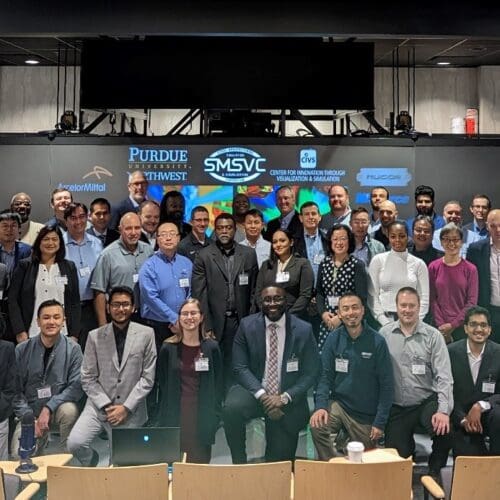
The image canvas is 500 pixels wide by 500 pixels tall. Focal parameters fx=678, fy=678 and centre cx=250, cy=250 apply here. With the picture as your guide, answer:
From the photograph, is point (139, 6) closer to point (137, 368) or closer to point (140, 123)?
point (137, 368)

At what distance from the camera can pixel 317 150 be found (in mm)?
6680

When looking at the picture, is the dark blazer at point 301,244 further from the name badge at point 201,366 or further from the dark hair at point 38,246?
the dark hair at point 38,246

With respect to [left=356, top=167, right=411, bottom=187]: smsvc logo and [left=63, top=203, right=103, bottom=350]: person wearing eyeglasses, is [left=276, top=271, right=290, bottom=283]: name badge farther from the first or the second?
[left=356, top=167, right=411, bottom=187]: smsvc logo

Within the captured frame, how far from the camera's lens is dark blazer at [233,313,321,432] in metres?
4.49

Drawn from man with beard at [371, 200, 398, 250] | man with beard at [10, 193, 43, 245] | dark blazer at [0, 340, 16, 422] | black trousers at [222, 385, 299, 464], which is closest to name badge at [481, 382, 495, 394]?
black trousers at [222, 385, 299, 464]

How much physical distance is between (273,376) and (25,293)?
1.89 meters

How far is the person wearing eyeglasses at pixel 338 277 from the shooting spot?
16.4ft

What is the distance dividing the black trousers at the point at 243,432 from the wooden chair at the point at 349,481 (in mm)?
1553

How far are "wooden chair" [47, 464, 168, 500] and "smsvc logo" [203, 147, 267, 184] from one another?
416 centimetres

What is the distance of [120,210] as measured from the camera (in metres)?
6.30

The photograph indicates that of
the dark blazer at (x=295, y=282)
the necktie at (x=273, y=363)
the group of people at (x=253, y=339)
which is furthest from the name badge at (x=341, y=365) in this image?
the dark blazer at (x=295, y=282)

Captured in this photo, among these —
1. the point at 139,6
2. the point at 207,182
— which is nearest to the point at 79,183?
the point at 207,182

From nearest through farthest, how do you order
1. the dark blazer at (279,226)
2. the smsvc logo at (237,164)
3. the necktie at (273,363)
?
the necktie at (273,363)
the dark blazer at (279,226)
the smsvc logo at (237,164)

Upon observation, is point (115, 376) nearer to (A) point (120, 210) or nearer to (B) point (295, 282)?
(B) point (295, 282)
